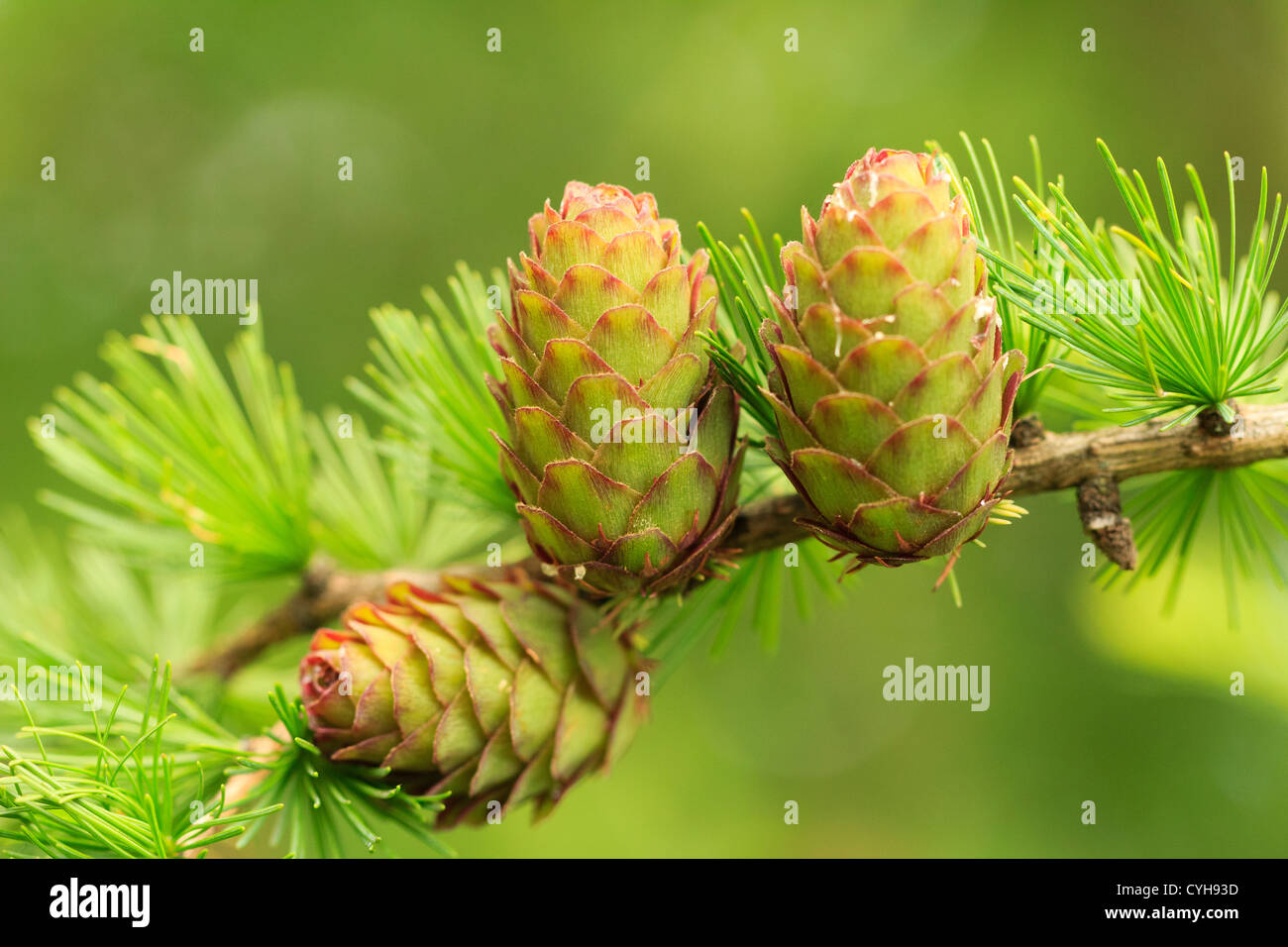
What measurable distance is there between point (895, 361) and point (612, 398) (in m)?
0.13

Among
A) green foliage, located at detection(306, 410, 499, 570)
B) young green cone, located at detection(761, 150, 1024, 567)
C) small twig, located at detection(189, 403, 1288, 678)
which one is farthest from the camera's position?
green foliage, located at detection(306, 410, 499, 570)

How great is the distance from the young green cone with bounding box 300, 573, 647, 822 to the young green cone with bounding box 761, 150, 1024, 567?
7.5 inches

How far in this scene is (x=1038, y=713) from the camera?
1.81 m

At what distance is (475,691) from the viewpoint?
0.49 m

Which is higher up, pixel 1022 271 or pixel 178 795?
pixel 1022 271

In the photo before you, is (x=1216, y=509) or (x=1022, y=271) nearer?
(x=1022, y=271)

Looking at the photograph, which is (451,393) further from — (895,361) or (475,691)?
(895,361)

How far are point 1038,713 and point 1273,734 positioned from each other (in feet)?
1.65

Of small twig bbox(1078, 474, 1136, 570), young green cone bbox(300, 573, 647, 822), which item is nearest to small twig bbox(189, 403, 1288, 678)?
small twig bbox(1078, 474, 1136, 570)

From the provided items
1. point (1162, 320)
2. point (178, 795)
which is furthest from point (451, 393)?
point (1162, 320)

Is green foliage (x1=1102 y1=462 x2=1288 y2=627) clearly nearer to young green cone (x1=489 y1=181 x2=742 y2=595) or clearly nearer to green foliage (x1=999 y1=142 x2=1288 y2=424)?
green foliage (x1=999 y1=142 x2=1288 y2=424)

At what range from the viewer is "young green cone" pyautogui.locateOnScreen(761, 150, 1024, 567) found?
1.31ft

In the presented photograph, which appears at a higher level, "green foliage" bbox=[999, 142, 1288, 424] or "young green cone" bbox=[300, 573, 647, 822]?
"green foliage" bbox=[999, 142, 1288, 424]
